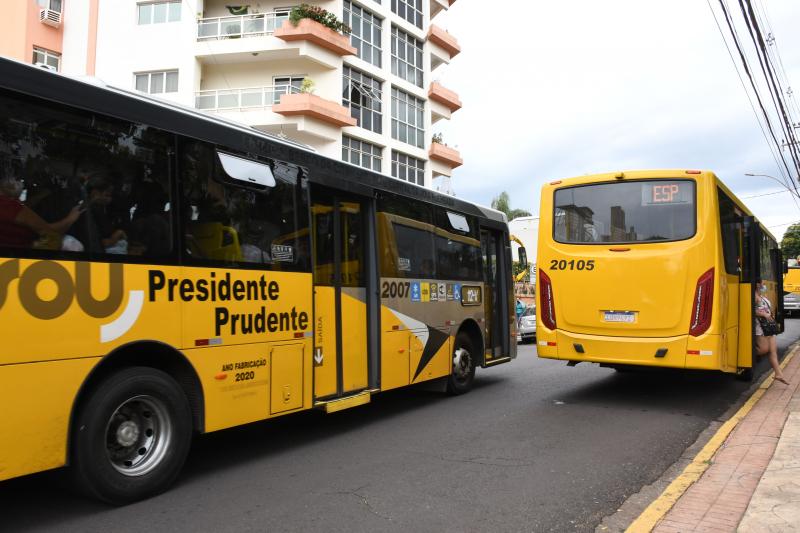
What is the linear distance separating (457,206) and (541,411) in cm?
336

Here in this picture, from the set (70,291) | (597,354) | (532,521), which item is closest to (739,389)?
(597,354)

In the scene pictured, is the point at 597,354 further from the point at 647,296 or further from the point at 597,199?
the point at 597,199

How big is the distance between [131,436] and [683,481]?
4.46 m

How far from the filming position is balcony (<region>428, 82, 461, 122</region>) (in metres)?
35.0

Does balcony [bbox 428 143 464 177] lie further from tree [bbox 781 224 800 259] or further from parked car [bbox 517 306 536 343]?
tree [bbox 781 224 800 259]

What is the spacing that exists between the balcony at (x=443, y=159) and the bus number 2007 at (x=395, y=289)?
27.2 m

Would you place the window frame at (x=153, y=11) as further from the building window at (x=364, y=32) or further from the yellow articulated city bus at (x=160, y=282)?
the yellow articulated city bus at (x=160, y=282)

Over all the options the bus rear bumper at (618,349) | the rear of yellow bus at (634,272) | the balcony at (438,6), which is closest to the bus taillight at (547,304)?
the rear of yellow bus at (634,272)

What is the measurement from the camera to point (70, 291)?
4168 mm

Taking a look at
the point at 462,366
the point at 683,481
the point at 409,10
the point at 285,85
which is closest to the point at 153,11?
the point at 285,85

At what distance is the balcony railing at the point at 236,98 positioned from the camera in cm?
2773

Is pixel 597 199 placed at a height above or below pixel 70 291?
above

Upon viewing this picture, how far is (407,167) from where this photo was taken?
3309cm

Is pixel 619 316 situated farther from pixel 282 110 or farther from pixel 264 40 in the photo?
pixel 264 40
